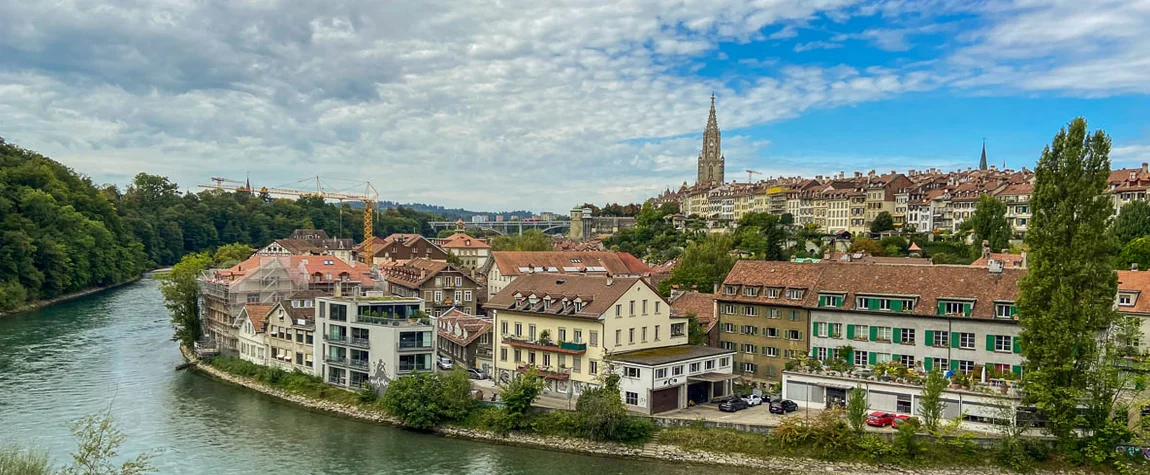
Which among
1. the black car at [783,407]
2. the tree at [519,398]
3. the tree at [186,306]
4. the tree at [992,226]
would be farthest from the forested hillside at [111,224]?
the tree at [992,226]

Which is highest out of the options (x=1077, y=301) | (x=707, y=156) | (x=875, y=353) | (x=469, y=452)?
(x=707, y=156)

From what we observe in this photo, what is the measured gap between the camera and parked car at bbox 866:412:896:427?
87.5ft

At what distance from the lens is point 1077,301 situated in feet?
82.1

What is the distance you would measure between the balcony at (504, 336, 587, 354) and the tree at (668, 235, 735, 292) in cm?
1965

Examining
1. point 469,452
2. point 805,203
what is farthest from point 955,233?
point 469,452

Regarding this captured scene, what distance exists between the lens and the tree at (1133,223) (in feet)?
167

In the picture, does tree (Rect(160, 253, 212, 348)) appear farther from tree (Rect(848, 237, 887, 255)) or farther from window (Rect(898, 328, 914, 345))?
tree (Rect(848, 237, 887, 255))

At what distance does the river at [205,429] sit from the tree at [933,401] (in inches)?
239

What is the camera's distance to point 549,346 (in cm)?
3200

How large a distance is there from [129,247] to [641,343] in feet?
255

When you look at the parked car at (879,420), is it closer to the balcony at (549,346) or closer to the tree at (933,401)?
the tree at (933,401)

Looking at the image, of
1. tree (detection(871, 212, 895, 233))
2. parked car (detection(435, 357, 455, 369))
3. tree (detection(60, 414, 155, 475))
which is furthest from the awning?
tree (detection(871, 212, 895, 233))

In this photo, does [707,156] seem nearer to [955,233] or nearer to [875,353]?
[955,233]

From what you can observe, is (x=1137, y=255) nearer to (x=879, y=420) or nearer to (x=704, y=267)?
(x=704, y=267)
